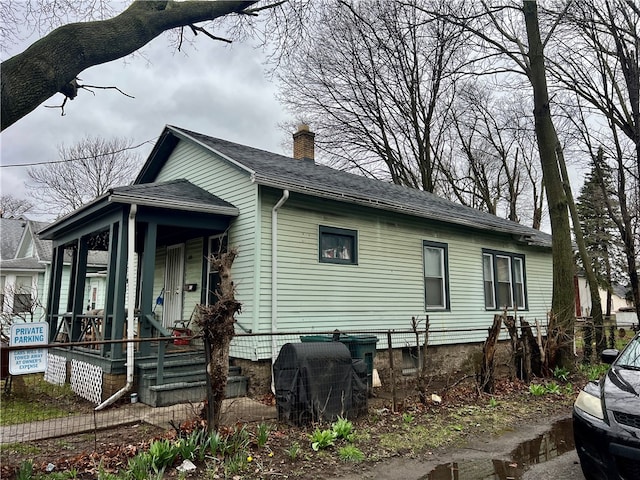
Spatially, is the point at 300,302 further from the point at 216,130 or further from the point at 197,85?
the point at 216,130

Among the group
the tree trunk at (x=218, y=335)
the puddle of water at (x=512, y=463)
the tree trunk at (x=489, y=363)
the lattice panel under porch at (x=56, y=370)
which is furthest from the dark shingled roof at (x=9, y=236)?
the puddle of water at (x=512, y=463)

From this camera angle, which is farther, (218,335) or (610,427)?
(218,335)

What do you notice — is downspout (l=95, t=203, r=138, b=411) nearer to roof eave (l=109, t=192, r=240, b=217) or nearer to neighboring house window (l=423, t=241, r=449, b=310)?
roof eave (l=109, t=192, r=240, b=217)

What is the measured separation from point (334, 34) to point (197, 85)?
9.31m

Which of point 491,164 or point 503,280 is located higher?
point 491,164

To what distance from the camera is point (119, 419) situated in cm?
621

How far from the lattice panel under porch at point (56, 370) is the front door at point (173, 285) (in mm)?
2292

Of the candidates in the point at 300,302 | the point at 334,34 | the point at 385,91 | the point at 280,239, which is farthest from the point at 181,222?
the point at 385,91

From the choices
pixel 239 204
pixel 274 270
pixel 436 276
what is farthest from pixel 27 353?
pixel 436 276

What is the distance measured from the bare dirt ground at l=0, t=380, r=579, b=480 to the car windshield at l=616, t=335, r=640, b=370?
1648mm

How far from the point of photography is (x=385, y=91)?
81.0ft

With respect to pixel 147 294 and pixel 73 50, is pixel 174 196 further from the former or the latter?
pixel 73 50

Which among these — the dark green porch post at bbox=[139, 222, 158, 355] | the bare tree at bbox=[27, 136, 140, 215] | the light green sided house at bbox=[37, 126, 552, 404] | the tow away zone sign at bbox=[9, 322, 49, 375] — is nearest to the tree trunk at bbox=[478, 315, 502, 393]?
the light green sided house at bbox=[37, 126, 552, 404]

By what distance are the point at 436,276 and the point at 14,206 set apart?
129 ft
